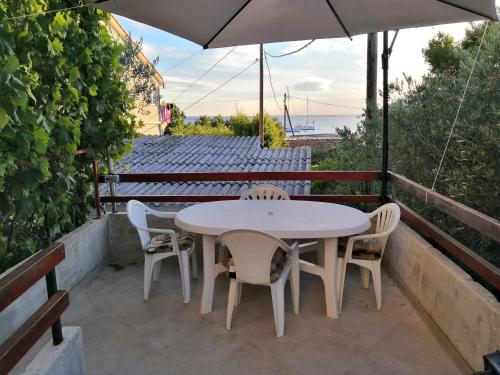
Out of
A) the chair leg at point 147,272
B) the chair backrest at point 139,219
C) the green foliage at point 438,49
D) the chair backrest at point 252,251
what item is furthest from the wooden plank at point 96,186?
the green foliage at point 438,49

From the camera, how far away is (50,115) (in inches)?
107

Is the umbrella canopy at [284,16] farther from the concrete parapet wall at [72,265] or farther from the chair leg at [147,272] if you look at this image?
the concrete parapet wall at [72,265]

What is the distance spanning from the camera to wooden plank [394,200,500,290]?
197cm

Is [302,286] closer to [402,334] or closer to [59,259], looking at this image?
[402,334]

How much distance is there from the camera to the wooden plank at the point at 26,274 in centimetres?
132

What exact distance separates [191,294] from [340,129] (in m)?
4.39

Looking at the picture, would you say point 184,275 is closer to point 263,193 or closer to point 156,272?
point 156,272

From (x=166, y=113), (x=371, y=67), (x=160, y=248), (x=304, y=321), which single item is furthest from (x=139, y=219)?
(x=166, y=113)

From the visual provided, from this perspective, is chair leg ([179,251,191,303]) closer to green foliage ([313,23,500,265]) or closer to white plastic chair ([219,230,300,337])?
white plastic chair ([219,230,300,337])

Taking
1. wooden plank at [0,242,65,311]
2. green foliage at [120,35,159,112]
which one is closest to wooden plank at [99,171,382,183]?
wooden plank at [0,242,65,311]

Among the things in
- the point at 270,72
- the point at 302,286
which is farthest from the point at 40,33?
→ the point at 270,72

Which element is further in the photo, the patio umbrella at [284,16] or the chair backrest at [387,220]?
the chair backrest at [387,220]

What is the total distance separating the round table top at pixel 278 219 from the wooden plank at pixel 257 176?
1.59 ft

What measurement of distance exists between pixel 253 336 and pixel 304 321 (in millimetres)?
405
